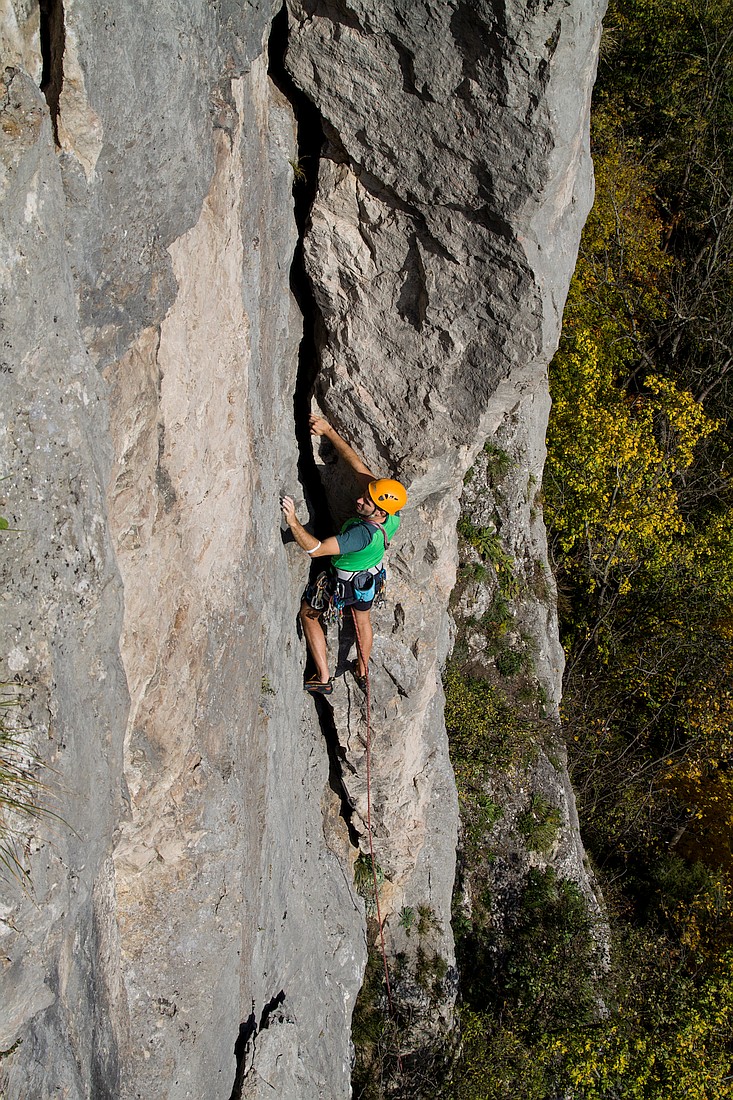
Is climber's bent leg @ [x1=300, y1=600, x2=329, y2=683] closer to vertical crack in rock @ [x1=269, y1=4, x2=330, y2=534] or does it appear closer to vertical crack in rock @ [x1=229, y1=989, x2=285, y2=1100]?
vertical crack in rock @ [x1=269, y1=4, x2=330, y2=534]

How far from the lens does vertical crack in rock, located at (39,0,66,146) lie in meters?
3.33

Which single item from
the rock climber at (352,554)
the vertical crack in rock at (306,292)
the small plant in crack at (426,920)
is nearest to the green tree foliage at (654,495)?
the small plant in crack at (426,920)

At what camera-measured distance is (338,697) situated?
888cm

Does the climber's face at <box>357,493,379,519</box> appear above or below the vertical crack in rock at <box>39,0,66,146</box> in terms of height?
below

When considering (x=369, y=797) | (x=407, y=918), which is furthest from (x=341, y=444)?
(x=407, y=918)

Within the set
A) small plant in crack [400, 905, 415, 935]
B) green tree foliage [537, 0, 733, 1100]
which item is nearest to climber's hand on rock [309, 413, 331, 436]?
small plant in crack [400, 905, 415, 935]

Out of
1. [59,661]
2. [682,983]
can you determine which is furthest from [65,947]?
[682,983]

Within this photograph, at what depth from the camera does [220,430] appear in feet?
18.2

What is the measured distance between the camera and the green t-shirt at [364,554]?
24.5 feet

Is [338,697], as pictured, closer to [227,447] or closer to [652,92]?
[227,447]

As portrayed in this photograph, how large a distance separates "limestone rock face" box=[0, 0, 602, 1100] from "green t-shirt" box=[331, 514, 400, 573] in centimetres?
43

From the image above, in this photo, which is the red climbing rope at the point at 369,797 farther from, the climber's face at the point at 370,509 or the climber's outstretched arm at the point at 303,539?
the climber's face at the point at 370,509

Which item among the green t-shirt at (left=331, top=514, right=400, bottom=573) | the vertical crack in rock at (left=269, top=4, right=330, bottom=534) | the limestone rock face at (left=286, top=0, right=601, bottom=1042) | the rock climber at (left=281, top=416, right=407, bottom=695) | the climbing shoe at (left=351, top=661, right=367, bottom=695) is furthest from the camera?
the climbing shoe at (left=351, top=661, right=367, bottom=695)

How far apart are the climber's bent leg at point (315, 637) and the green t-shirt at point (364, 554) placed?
0.66 meters
